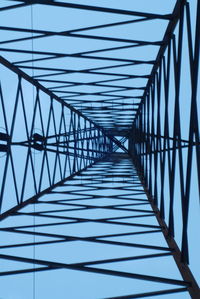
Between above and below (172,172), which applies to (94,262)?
below

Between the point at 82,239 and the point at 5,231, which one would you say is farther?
the point at 5,231

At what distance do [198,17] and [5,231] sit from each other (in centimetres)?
625

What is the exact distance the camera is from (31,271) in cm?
681


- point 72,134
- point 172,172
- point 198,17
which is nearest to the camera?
point 198,17

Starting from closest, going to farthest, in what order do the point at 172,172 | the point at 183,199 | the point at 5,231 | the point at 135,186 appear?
the point at 183,199 → the point at 172,172 → the point at 5,231 → the point at 135,186

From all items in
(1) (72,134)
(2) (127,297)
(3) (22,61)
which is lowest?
(2) (127,297)

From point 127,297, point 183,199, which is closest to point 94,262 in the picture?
point 127,297

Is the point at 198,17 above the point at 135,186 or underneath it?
above

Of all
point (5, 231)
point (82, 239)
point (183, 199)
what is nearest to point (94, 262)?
point (82, 239)

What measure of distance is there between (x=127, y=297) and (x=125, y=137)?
104ft

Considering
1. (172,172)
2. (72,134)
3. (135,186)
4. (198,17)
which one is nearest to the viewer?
(198,17)

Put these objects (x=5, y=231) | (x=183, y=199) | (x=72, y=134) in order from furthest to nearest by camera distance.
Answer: (x=72, y=134) → (x=5, y=231) → (x=183, y=199)

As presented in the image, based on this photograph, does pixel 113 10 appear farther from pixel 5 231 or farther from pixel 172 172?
pixel 5 231

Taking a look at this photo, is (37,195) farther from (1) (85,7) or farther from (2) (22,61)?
(1) (85,7)
